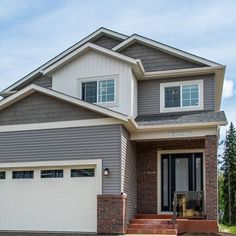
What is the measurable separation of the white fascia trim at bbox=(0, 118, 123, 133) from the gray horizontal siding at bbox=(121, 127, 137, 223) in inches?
26.1

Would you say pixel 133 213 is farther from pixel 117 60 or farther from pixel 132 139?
pixel 117 60

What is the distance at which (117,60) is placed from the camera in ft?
54.2

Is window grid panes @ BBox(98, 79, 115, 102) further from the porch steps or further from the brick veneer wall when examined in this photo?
the porch steps

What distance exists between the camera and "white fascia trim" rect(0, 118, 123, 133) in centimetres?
1427

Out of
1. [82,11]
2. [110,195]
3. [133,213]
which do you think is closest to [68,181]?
[110,195]

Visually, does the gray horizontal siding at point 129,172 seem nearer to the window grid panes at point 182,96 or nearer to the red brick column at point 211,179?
the window grid panes at point 182,96

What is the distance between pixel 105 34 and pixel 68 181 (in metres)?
7.53

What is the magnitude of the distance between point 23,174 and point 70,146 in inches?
82.9

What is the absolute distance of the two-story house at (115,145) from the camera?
14133 mm

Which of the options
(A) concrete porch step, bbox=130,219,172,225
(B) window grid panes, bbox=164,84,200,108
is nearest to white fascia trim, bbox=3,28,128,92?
(B) window grid panes, bbox=164,84,200,108

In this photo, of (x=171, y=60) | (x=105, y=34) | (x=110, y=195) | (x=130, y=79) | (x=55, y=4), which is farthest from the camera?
(x=105, y=34)

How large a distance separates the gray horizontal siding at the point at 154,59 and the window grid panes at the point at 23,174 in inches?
247

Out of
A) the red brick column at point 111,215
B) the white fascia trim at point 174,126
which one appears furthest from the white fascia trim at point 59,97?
the red brick column at point 111,215

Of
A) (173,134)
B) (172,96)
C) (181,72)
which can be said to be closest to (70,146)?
(173,134)
